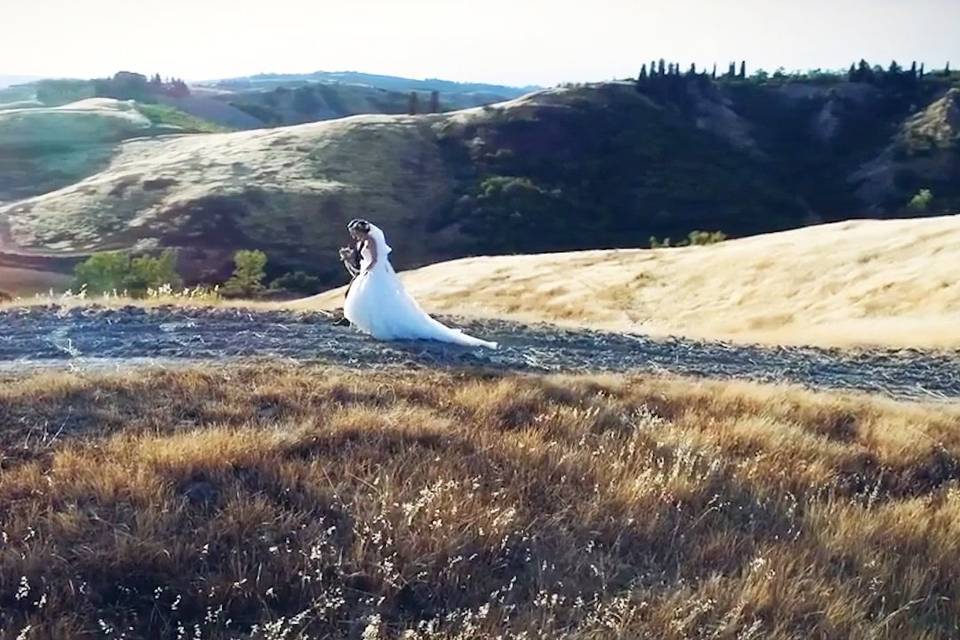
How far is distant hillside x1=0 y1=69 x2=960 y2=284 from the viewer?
53.6 meters

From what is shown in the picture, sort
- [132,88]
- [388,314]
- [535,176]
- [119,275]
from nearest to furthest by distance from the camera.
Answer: [388,314]
[119,275]
[535,176]
[132,88]

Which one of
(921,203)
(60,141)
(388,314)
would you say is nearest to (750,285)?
(388,314)

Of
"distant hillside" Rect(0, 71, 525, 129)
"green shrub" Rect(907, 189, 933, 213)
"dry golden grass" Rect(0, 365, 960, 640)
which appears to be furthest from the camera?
"distant hillside" Rect(0, 71, 525, 129)

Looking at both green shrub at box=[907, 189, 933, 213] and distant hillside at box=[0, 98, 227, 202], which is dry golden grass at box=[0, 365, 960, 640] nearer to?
green shrub at box=[907, 189, 933, 213]

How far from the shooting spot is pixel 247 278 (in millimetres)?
39312

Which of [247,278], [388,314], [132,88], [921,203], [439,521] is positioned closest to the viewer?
[439,521]

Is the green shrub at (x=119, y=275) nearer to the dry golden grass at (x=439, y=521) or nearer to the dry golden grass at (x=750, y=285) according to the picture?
the dry golden grass at (x=750, y=285)

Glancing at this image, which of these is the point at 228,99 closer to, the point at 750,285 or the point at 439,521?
the point at 750,285

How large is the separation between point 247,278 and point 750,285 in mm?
20697

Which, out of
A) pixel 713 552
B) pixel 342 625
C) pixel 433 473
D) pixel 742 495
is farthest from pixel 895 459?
pixel 342 625

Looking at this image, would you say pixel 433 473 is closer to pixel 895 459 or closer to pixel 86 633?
pixel 86 633

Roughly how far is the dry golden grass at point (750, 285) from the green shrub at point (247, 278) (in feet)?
24.2

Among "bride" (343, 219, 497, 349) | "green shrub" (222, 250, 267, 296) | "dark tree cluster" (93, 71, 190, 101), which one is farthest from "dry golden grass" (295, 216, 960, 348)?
"dark tree cluster" (93, 71, 190, 101)

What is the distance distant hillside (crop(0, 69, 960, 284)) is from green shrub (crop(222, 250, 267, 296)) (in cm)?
432
